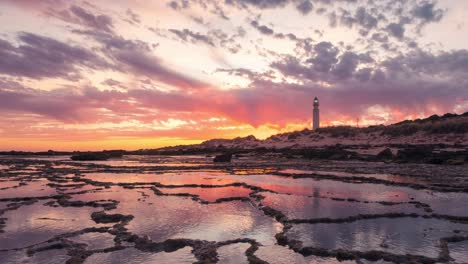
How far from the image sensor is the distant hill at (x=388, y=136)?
61256 millimetres

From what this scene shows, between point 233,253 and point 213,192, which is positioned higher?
point 213,192

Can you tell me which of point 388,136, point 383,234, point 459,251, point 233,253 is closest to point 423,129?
point 388,136

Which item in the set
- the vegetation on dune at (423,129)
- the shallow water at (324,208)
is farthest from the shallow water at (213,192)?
the vegetation on dune at (423,129)

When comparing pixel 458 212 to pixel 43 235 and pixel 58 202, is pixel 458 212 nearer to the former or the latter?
pixel 43 235

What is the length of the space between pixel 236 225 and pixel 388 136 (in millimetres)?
66715

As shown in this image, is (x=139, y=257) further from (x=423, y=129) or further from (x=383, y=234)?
(x=423, y=129)

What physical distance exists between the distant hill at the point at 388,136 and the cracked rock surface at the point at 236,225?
45.9 metres

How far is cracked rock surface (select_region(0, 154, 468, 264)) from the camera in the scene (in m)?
8.70

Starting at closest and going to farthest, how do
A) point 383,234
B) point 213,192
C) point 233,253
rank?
point 233,253
point 383,234
point 213,192

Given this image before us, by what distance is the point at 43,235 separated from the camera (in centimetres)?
1048

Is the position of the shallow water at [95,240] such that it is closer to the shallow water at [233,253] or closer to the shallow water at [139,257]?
the shallow water at [139,257]

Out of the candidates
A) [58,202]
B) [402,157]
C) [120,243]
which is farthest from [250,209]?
[402,157]

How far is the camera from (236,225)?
11.8 m

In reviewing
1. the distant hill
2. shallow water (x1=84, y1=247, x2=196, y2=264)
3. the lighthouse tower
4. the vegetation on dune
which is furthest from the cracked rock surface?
the lighthouse tower
